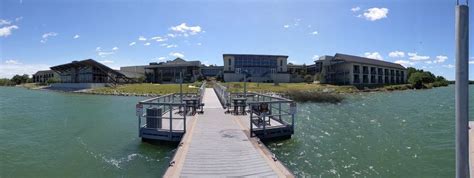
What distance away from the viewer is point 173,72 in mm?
116188

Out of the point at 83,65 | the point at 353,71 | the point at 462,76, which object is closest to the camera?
the point at 462,76

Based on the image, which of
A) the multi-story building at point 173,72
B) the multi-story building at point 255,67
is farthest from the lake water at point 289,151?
the multi-story building at point 173,72

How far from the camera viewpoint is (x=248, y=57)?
10775 cm

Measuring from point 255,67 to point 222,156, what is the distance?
325 ft

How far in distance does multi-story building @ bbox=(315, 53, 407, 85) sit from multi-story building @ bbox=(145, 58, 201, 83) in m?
40.7

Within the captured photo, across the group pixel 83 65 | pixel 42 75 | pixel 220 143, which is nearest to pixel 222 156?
pixel 220 143

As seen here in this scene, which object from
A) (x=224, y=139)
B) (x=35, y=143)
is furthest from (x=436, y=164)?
(x=35, y=143)

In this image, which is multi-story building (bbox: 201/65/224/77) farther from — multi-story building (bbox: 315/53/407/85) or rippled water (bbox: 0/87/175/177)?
rippled water (bbox: 0/87/175/177)

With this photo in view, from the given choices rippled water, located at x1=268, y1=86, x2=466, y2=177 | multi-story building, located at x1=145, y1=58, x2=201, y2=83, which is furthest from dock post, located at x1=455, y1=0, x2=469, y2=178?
multi-story building, located at x1=145, y1=58, x2=201, y2=83

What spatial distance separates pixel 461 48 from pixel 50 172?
1351 cm

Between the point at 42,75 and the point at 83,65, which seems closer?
the point at 83,65

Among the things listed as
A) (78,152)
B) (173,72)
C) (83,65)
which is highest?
(83,65)

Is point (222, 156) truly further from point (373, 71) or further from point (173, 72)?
point (173, 72)

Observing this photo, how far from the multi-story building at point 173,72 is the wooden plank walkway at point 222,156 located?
98.2 metres
